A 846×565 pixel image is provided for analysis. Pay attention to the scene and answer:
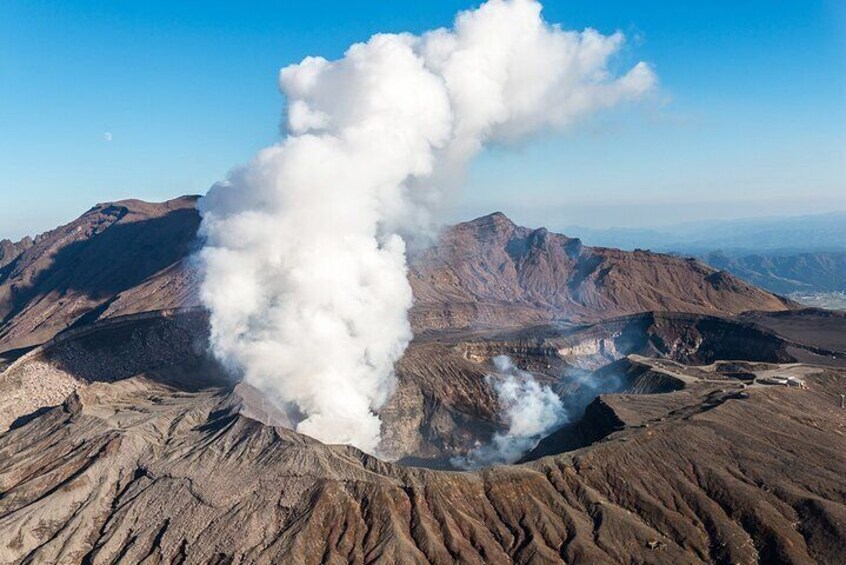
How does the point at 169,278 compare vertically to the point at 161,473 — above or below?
above

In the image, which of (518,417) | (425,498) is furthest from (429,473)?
(518,417)

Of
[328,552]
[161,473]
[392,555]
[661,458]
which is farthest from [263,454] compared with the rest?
[661,458]

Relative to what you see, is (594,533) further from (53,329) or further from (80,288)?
(80,288)

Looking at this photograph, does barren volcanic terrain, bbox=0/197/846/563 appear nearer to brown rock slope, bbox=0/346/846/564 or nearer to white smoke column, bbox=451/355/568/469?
brown rock slope, bbox=0/346/846/564

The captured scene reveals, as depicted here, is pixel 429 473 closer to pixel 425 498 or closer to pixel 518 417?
pixel 425 498

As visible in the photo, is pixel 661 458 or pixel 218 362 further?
pixel 218 362

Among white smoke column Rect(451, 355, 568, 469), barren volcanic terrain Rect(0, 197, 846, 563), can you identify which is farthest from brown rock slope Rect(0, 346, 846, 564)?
white smoke column Rect(451, 355, 568, 469)
